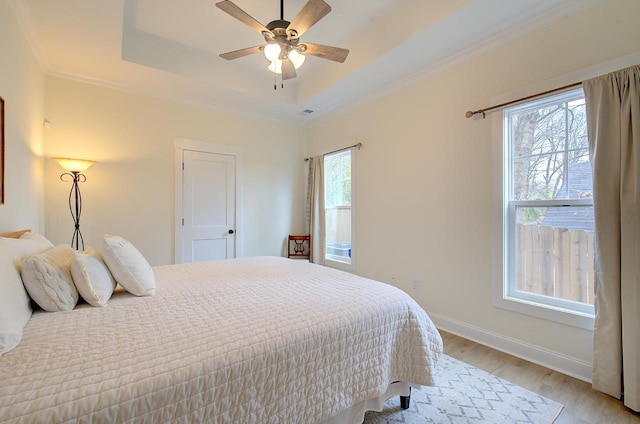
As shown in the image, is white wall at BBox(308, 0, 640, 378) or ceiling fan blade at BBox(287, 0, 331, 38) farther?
white wall at BBox(308, 0, 640, 378)

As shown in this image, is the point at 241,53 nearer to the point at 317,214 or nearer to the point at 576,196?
the point at 317,214

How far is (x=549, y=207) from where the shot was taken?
224cm

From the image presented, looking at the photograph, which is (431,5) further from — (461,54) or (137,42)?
(137,42)

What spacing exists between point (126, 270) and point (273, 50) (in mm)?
1821

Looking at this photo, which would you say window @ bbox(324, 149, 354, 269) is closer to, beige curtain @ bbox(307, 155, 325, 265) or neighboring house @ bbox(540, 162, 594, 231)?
beige curtain @ bbox(307, 155, 325, 265)

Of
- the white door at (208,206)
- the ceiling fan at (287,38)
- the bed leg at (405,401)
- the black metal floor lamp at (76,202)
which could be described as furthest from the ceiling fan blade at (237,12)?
the bed leg at (405,401)

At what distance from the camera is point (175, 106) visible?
12.1 ft

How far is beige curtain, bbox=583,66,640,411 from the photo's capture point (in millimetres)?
1709

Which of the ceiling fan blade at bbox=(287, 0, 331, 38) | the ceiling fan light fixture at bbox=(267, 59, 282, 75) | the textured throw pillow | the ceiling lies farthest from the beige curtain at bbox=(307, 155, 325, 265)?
the textured throw pillow

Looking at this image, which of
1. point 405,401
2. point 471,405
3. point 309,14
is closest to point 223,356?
point 405,401

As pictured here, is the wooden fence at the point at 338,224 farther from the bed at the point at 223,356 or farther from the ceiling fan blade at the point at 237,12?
the ceiling fan blade at the point at 237,12

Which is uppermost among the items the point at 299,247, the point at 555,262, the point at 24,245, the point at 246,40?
the point at 246,40

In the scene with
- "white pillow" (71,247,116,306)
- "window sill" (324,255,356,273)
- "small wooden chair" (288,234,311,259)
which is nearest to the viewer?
"white pillow" (71,247,116,306)

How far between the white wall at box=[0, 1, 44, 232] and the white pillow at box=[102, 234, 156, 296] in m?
1.03
